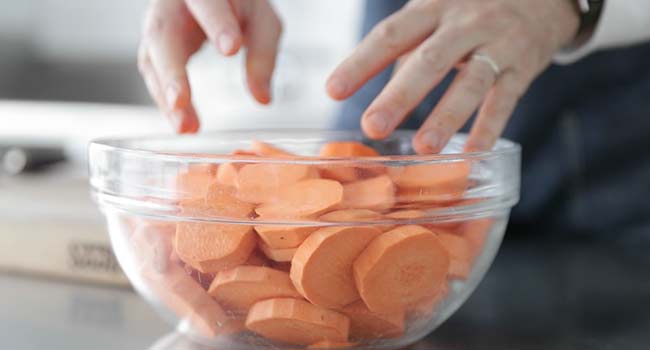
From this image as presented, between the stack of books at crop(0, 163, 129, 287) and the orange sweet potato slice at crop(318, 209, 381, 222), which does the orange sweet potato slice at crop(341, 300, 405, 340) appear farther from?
the stack of books at crop(0, 163, 129, 287)

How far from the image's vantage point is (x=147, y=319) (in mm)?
844

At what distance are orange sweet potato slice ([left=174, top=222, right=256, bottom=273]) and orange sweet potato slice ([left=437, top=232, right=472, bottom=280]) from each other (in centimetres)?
16

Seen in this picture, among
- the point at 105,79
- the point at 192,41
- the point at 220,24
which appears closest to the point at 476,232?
→ the point at 220,24

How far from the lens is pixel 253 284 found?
24.1 inches

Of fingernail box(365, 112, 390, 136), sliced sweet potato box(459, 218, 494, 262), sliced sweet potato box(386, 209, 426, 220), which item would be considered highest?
fingernail box(365, 112, 390, 136)

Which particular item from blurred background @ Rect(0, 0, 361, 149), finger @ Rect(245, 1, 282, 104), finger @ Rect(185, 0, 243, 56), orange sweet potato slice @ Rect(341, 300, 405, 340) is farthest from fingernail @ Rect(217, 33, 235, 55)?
blurred background @ Rect(0, 0, 361, 149)

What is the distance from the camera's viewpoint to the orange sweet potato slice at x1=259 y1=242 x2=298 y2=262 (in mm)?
607

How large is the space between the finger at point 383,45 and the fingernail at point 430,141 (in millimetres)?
80

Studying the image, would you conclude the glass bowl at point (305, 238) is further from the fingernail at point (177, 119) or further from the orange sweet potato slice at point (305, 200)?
the fingernail at point (177, 119)

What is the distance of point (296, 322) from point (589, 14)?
0.59 meters

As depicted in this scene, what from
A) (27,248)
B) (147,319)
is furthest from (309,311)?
(27,248)

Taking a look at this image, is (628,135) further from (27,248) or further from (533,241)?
(27,248)

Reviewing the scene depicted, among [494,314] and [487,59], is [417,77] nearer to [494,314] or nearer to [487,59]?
[487,59]

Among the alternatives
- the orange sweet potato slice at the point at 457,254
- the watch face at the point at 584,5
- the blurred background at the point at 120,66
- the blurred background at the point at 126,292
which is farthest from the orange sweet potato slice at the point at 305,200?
the blurred background at the point at 120,66
